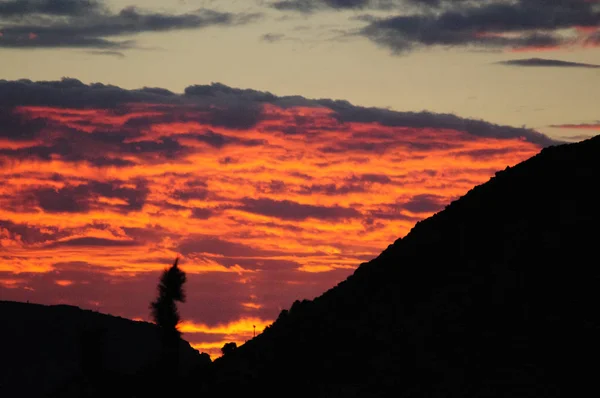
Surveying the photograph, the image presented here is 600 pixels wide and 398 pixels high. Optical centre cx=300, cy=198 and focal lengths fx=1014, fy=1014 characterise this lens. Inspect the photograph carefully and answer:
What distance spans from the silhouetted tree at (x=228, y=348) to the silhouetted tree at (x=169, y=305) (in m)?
26.4

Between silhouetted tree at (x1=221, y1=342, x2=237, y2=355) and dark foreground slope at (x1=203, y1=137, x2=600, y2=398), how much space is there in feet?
5.53

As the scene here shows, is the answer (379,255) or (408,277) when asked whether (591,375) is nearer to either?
(408,277)

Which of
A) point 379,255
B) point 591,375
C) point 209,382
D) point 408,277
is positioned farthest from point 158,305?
point 379,255

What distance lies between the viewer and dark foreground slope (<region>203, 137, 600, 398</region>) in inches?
1462

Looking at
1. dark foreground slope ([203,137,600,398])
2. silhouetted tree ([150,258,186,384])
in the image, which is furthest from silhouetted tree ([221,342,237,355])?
silhouetted tree ([150,258,186,384])

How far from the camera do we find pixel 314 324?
4734 centimetres

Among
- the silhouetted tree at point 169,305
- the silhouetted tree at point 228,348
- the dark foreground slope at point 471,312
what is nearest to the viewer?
the silhouetted tree at point 169,305

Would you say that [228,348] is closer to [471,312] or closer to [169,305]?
[471,312]

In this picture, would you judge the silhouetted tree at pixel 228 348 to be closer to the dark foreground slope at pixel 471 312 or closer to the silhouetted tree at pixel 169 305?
the dark foreground slope at pixel 471 312

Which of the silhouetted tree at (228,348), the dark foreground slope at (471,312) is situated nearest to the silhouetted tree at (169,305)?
the dark foreground slope at (471,312)

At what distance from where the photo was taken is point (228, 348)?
2096 inches

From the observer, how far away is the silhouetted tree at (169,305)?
24.0 metres

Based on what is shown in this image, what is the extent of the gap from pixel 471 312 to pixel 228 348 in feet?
54.1

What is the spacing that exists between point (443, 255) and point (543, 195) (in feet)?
17.9
